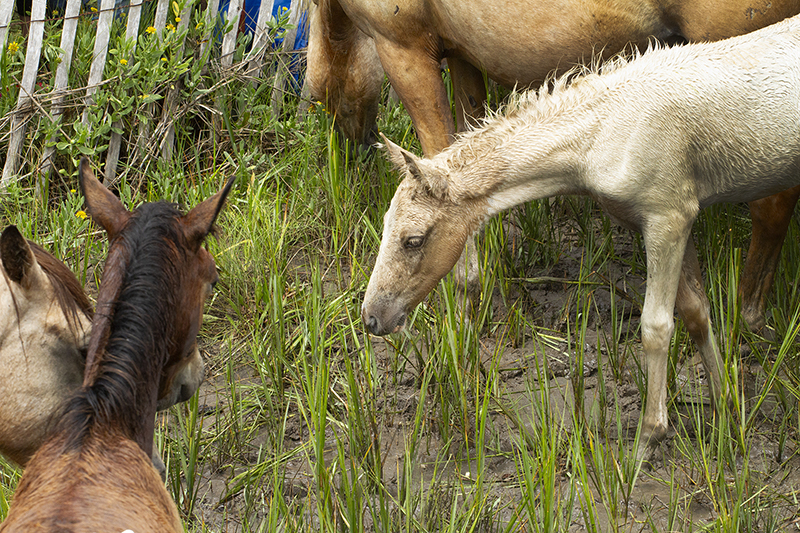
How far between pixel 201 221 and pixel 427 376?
1.31m

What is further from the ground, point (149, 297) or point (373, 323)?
point (149, 297)

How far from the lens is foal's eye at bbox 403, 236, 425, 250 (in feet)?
10.7

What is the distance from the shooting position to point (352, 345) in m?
4.32

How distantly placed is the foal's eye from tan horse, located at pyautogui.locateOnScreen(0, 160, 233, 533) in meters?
0.95

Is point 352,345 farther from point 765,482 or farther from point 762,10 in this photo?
point 762,10

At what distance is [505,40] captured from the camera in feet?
12.7

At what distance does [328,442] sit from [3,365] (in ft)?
5.56

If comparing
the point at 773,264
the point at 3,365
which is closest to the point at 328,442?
Answer: the point at 3,365

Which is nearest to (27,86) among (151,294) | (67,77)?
(67,77)

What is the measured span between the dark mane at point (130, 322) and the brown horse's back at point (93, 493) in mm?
58

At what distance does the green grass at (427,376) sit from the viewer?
9.47 ft

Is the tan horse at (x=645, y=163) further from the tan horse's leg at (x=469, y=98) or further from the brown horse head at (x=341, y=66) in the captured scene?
the brown horse head at (x=341, y=66)

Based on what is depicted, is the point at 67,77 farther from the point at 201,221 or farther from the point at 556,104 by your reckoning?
the point at 556,104

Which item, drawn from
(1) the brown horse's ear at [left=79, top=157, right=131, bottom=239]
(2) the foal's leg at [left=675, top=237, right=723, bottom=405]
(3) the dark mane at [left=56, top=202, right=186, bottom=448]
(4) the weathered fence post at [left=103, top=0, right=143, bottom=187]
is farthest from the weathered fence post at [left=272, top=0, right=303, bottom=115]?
(3) the dark mane at [left=56, top=202, right=186, bottom=448]
